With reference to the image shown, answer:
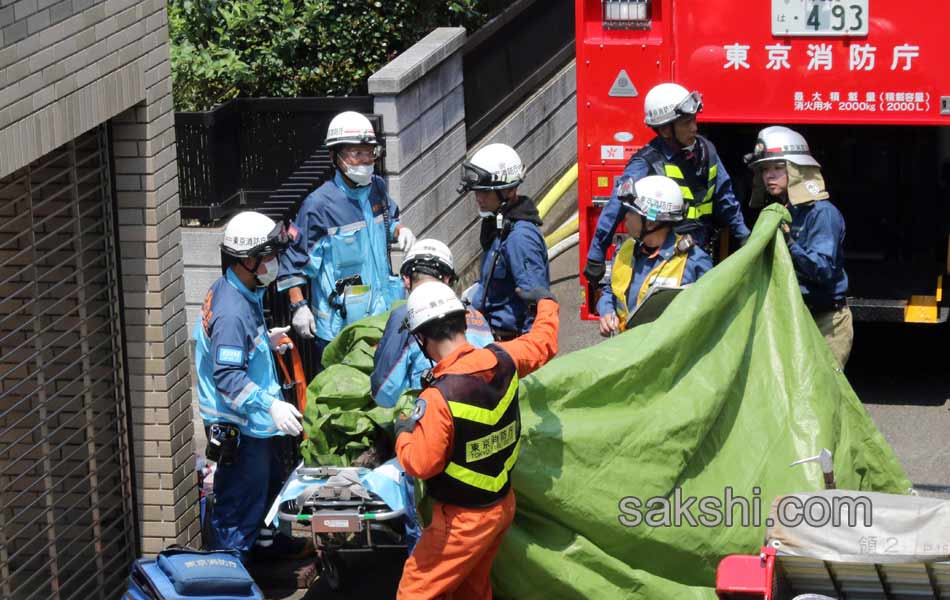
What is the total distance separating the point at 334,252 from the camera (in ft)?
27.3

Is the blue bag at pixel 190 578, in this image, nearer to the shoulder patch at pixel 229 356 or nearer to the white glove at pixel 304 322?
the shoulder patch at pixel 229 356

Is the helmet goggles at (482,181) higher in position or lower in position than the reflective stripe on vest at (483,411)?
higher

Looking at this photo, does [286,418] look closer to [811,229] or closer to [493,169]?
[493,169]

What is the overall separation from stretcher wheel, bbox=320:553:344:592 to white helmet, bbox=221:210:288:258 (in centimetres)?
143

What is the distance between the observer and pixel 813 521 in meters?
5.30

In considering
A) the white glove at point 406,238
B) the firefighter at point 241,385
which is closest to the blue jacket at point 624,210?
the white glove at point 406,238

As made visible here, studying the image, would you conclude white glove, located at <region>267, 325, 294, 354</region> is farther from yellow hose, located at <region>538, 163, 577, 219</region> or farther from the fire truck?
yellow hose, located at <region>538, 163, 577, 219</region>

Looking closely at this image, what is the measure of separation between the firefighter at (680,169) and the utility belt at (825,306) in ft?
2.27

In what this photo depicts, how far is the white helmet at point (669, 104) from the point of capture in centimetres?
849

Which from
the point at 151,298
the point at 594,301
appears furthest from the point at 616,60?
the point at 151,298

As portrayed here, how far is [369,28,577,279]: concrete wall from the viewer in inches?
397

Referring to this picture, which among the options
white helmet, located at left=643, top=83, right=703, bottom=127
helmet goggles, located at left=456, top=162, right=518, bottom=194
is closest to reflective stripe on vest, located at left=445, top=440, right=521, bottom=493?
helmet goggles, located at left=456, top=162, right=518, bottom=194

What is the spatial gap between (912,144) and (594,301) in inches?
93.0

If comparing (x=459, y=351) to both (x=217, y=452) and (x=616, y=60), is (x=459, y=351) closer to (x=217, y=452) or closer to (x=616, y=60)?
(x=217, y=452)
